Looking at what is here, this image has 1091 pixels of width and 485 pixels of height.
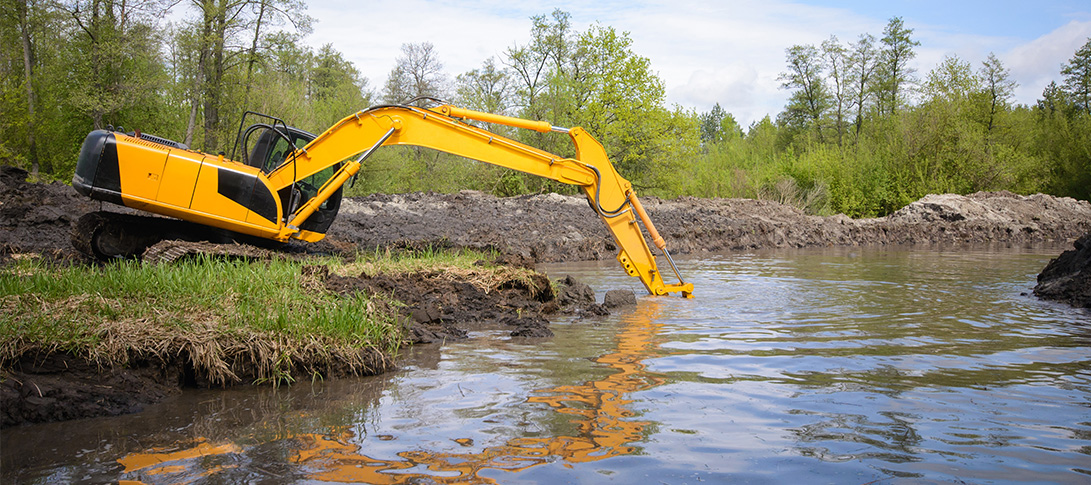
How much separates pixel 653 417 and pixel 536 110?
33.2 m

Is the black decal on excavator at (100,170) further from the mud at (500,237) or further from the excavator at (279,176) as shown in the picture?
the mud at (500,237)

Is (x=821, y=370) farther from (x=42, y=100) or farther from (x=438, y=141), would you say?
(x=42, y=100)

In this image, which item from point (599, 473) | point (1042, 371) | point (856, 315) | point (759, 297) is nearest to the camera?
point (599, 473)

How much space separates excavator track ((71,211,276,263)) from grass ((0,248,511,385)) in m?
2.80

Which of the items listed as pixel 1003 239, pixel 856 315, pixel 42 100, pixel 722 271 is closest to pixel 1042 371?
pixel 856 315

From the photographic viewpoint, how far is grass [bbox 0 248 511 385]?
5.29 meters

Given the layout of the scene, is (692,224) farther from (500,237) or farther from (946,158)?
(946,158)

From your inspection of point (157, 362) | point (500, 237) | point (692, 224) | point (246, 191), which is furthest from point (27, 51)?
point (157, 362)

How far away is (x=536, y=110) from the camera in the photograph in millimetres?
37094

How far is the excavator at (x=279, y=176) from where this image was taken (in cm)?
955

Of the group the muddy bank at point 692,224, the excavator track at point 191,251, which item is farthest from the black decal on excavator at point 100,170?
the muddy bank at point 692,224

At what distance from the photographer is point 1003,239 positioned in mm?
27922

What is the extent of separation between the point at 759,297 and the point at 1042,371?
511 centimetres

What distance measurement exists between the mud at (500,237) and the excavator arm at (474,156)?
1.09m
